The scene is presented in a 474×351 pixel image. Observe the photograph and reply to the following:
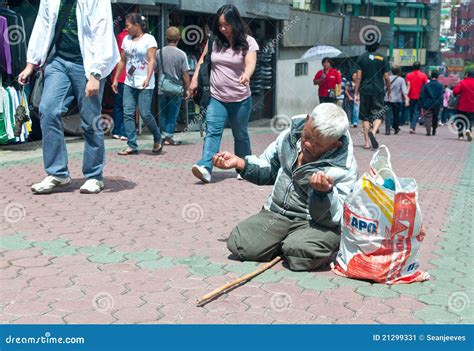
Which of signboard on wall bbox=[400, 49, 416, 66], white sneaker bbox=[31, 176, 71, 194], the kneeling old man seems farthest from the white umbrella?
signboard on wall bbox=[400, 49, 416, 66]

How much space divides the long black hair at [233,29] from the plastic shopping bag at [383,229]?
11.7 feet

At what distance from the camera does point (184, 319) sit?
3.66 meters

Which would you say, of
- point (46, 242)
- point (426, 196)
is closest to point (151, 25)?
point (426, 196)

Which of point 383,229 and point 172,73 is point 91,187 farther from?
point 172,73

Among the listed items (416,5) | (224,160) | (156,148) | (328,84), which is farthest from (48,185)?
(416,5)

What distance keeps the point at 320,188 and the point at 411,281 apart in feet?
2.40

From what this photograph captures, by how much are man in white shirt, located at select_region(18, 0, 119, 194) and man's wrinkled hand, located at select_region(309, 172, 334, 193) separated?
2823 millimetres

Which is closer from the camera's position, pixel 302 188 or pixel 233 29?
pixel 302 188

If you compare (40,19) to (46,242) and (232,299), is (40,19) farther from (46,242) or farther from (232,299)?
(232,299)

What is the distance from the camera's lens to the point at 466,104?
1866 centimetres

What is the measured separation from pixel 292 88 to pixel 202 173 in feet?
53.1

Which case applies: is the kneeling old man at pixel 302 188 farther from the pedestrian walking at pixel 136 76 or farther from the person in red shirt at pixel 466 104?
the person in red shirt at pixel 466 104

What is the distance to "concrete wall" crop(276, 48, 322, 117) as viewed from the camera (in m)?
22.1

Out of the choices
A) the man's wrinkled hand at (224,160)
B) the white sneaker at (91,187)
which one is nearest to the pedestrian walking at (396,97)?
the white sneaker at (91,187)
